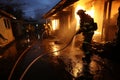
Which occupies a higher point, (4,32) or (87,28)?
(87,28)

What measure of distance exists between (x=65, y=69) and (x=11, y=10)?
34214 millimetres

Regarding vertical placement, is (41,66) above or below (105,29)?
below

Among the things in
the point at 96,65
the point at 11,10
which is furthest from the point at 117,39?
the point at 11,10

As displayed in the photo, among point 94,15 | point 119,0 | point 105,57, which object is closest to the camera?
point 105,57

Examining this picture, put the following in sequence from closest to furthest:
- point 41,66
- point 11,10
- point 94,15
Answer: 1. point 41,66
2. point 94,15
3. point 11,10

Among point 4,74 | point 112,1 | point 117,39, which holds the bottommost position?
point 4,74

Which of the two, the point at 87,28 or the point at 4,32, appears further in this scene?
the point at 4,32

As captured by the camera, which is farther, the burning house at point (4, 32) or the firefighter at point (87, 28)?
the burning house at point (4, 32)

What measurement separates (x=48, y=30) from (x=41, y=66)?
17055 millimetres

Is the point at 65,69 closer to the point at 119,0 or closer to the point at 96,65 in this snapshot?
the point at 96,65

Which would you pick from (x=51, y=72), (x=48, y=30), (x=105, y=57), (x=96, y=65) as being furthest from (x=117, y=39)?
(x=48, y=30)

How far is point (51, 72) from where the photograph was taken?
7090 millimetres

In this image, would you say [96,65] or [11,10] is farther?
[11,10]

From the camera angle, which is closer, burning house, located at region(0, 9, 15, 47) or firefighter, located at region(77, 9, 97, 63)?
firefighter, located at region(77, 9, 97, 63)
